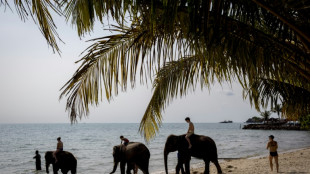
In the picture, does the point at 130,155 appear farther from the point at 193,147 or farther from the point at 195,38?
the point at 195,38

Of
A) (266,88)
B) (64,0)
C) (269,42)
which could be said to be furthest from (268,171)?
(64,0)

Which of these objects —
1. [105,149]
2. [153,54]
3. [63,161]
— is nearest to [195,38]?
[153,54]

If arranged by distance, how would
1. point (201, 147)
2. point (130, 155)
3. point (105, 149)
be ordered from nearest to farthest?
point (130, 155) < point (201, 147) < point (105, 149)

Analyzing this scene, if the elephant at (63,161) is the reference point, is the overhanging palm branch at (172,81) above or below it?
above

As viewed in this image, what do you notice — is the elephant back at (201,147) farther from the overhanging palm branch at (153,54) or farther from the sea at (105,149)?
the overhanging palm branch at (153,54)

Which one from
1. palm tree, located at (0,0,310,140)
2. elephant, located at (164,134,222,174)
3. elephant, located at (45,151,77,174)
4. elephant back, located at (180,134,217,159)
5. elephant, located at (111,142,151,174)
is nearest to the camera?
palm tree, located at (0,0,310,140)

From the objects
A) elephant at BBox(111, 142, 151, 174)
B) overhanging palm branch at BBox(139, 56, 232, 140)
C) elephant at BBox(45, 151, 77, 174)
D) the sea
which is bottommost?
the sea

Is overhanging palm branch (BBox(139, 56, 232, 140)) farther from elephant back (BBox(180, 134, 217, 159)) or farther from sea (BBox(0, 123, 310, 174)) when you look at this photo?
elephant back (BBox(180, 134, 217, 159))

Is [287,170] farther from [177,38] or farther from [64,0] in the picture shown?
[64,0]

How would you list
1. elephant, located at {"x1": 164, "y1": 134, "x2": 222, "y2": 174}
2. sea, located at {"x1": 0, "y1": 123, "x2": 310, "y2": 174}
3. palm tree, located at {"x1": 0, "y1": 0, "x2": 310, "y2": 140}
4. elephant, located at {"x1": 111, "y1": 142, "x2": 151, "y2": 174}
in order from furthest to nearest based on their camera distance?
sea, located at {"x1": 0, "y1": 123, "x2": 310, "y2": 174}
elephant, located at {"x1": 111, "y1": 142, "x2": 151, "y2": 174}
elephant, located at {"x1": 164, "y1": 134, "x2": 222, "y2": 174}
palm tree, located at {"x1": 0, "y1": 0, "x2": 310, "y2": 140}

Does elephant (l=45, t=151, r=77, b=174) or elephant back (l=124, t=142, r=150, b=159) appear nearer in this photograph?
elephant back (l=124, t=142, r=150, b=159)

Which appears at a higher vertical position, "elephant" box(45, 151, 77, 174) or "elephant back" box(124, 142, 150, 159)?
"elephant back" box(124, 142, 150, 159)

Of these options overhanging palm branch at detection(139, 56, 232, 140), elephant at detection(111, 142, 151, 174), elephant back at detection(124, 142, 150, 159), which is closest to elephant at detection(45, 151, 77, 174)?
elephant at detection(111, 142, 151, 174)

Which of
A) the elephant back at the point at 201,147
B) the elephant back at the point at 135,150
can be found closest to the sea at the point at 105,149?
the elephant back at the point at 135,150
